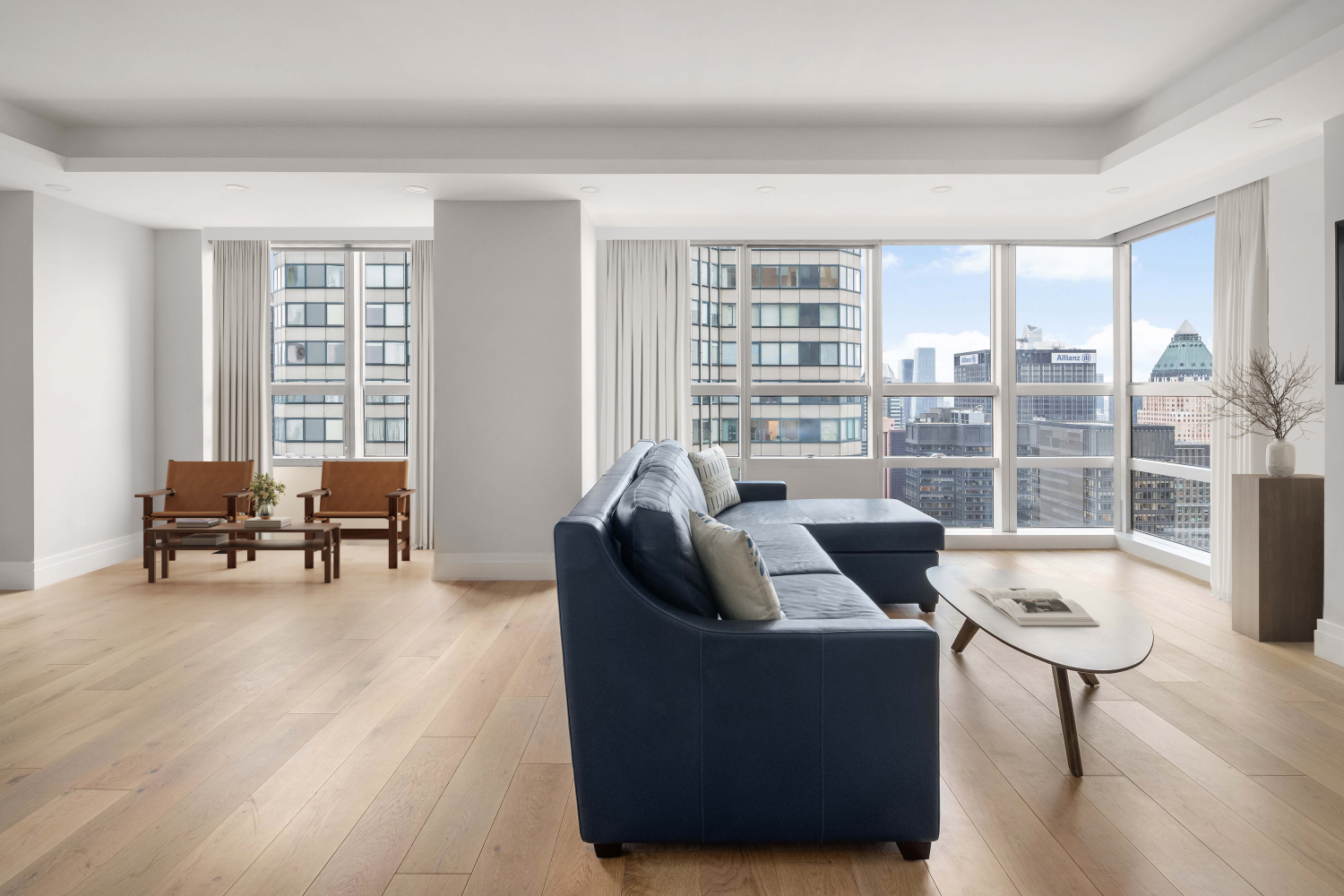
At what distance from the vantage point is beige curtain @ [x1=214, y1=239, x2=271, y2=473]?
21.6 feet

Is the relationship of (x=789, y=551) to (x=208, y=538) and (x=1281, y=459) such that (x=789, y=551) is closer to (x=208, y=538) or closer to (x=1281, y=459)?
(x=1281, y=459)

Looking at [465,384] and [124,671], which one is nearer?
[124,671]

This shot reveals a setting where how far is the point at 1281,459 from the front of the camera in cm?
380

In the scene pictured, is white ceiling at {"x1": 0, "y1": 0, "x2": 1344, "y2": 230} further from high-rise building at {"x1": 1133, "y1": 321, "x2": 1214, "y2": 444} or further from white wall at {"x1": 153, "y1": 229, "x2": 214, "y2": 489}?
high-rise building at {"x1": 1133, "y1": 321, "x2": 1214, "y2": 444}

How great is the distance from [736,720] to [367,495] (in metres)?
4.73

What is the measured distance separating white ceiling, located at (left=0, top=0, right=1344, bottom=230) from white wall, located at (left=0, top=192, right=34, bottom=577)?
449mm

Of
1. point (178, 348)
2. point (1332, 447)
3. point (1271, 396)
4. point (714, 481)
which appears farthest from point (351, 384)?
point (1332, 447)

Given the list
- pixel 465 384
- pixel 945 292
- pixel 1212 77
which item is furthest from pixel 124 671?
pixel 945 292

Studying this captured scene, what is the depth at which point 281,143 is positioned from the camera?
4469mm

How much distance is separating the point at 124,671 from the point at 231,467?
2.72 meters

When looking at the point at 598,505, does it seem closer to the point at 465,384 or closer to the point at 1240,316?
the point at 465,384

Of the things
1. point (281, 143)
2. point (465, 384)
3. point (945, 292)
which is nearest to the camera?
point (281, 143)

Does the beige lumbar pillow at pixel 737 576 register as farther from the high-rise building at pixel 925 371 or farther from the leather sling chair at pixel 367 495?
the high-rise building at pixel 925 371

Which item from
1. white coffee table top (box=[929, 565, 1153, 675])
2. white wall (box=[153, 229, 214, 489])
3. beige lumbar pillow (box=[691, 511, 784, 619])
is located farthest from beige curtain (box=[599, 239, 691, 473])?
beige lumbar pillow (box=[691, 511, 784, 619])
